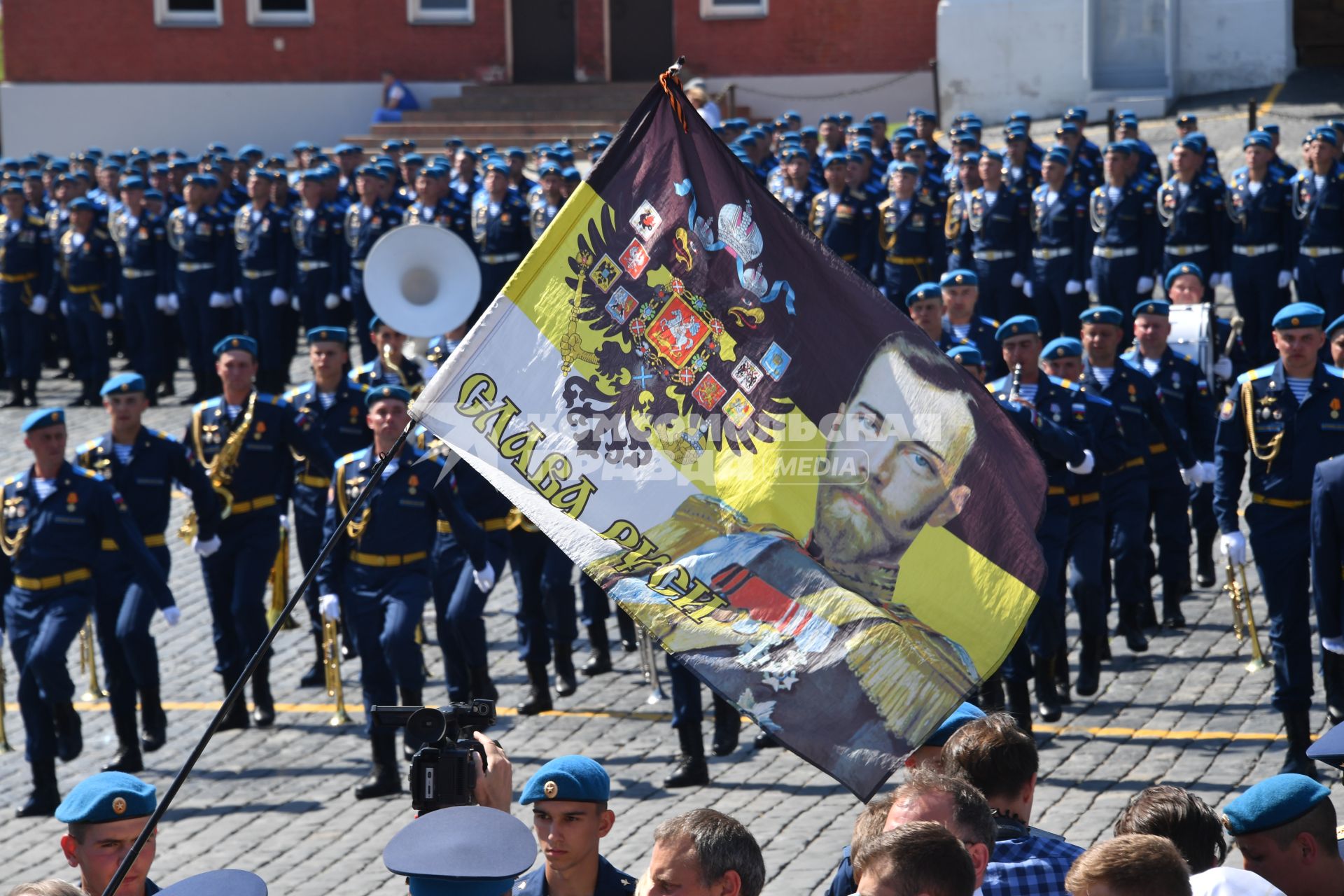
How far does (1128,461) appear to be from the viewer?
11.4 metres

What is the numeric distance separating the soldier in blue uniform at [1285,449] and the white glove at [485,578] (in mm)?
3985

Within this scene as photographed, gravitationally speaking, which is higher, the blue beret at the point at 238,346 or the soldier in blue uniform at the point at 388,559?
the blue beret at the point at 238,346

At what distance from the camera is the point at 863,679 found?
214 inches

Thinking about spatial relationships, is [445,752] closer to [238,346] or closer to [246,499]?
[246,499]

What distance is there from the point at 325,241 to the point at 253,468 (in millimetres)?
8593

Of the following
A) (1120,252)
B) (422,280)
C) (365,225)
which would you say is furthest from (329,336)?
(1120,252)

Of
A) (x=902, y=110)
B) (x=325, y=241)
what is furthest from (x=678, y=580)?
(x=902, y=110)

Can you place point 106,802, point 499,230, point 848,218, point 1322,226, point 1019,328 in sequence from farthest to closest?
point 499,230 → point 848,218 → point 1322,226 → point 1019,328 → point 106,802

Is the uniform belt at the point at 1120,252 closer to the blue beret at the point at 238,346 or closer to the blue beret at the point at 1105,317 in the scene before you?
the blue beret at the point at 1105,317

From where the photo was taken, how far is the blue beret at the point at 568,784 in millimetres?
4984

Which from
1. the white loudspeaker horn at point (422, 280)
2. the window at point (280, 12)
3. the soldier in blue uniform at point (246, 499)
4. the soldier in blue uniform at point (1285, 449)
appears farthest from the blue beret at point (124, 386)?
the window at point (280, 12)

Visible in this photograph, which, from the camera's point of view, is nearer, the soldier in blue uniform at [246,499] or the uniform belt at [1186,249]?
the soldier in blue uniform at [246,499]

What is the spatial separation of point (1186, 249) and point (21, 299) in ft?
40.9

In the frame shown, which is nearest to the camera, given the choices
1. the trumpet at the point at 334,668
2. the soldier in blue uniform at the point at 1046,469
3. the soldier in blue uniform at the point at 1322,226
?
the soldier in blue uniform at the point at 1046,469
